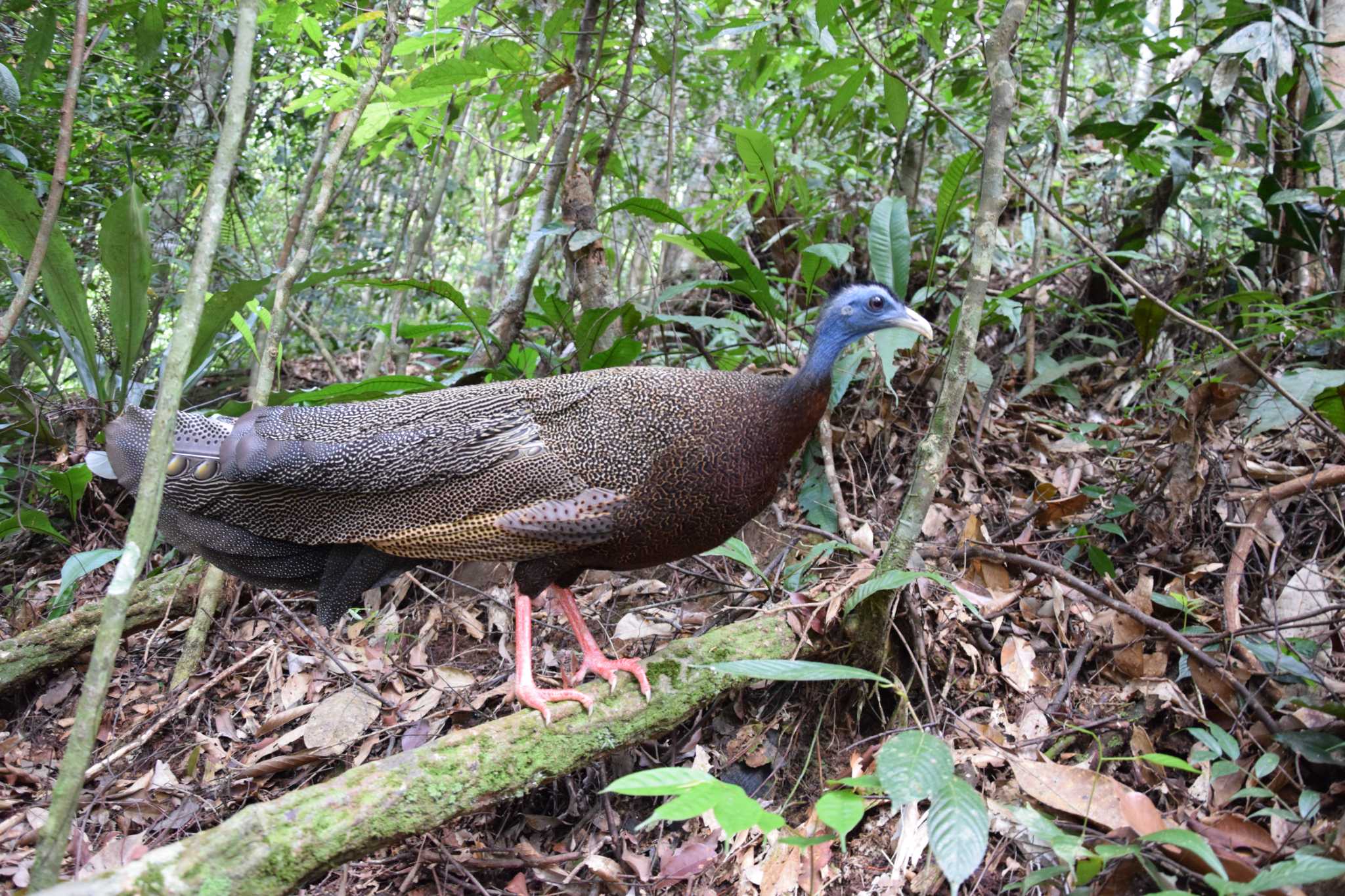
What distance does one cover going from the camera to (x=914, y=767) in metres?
2.12

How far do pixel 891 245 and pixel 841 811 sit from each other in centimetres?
308

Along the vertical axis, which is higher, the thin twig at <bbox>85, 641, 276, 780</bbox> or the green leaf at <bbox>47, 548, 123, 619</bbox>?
the green leaf at <bbox>47, 548, 123, 619</bbox>

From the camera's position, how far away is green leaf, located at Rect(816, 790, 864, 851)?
2080mm

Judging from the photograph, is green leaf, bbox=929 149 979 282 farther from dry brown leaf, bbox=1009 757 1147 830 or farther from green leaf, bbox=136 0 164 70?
green leaf, bbox=136 0 164 70

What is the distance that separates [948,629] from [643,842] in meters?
1.38

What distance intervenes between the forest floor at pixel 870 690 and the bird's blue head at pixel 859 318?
927 mm

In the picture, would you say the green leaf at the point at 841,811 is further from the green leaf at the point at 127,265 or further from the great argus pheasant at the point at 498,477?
the green leaf at the point at 127,265

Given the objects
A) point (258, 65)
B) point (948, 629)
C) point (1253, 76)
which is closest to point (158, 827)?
point (948, 629)

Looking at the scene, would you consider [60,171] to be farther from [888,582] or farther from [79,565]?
[888,582]

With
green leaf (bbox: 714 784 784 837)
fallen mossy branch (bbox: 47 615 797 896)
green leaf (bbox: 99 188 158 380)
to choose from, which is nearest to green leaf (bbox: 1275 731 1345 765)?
fallen mossy branch (bbox: 47 615 797 896)

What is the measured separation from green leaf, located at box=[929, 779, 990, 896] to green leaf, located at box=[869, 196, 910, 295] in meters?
2.91

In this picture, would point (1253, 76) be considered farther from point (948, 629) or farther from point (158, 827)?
point (158, 827)

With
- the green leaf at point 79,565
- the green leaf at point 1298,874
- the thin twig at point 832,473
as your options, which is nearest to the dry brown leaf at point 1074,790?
the green leaf at point 1298,874

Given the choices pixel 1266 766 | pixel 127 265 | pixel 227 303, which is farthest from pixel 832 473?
pixel 127 265
